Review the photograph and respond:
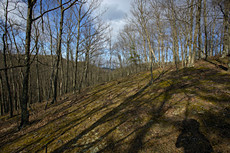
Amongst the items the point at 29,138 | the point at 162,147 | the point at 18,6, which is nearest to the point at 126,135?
the point at 162,147

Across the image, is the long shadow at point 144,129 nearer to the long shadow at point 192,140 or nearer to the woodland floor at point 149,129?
the woodland floor at point 149,129

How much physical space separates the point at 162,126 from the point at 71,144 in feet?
10.9

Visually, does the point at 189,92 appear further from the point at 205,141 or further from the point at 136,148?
the point at 136,148

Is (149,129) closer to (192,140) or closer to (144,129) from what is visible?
(144,129)

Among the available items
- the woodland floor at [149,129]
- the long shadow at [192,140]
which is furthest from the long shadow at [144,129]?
the long shadow at [192,140]

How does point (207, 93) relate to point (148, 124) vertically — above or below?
above

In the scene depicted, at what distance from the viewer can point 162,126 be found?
11.6 ft

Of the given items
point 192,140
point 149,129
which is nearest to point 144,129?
point 149,129

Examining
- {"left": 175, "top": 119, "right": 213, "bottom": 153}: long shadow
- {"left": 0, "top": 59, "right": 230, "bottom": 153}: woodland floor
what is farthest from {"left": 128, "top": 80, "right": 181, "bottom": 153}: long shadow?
{"left": 175, "top": 119, "right": 213, "bottom": 153}: long shadow

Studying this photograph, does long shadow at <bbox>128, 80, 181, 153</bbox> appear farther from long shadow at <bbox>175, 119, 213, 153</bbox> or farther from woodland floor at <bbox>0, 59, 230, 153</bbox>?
long shadow at <bbox>175, 119, 213, 153</bbox>

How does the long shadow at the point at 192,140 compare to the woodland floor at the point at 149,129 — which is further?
the woodland floor at the point at 149,129

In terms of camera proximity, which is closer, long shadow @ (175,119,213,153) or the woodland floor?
long shadow @ (175,119,213,153)

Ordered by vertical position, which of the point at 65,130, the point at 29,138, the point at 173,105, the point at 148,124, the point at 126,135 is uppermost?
the point at 173,105

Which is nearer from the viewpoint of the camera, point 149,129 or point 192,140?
point 192,140
